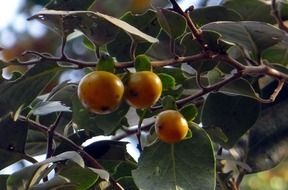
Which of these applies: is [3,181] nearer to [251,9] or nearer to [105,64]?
[105,64]

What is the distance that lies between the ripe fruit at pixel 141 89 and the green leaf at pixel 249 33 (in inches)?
5.5

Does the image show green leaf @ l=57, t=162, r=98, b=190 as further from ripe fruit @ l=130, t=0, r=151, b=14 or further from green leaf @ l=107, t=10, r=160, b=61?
ripe fruit @ l=130, t=0, r=151, b=14

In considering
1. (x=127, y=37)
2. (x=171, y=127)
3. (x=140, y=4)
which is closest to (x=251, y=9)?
(x=127, y=37)

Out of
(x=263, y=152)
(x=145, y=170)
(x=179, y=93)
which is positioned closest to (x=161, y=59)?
(x=179, y=93)

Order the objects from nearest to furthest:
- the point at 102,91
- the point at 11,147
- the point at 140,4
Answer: the point at 102,91 → the point at 11,147 → the point at 140,4

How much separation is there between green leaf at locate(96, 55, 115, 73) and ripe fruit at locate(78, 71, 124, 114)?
0.06 feet

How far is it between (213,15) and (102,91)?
0.98 ft

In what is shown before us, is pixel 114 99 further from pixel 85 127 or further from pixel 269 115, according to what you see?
pixel 269 115

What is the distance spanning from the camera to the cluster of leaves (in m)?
0.92

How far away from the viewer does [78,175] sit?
0.91m

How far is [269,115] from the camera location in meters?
1.20

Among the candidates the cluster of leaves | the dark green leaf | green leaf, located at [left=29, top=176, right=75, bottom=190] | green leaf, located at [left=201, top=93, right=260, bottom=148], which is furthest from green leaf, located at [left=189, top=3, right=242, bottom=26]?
green leaf, located at [left=29, top=176, right=75, bottom=190]

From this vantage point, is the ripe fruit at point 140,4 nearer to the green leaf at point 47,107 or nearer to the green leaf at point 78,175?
the green leaf at point 47,107

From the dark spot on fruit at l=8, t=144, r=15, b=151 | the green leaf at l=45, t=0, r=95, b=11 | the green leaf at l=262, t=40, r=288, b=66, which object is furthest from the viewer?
the green leaf at l=262, t=40, r=288, b=66
